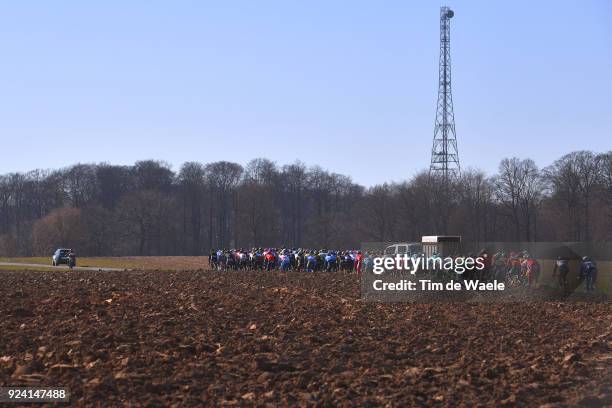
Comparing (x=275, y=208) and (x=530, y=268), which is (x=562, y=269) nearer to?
(x=530, y=268)

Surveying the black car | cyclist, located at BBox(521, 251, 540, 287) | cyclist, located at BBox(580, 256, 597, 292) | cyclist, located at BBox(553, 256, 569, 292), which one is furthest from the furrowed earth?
the black car

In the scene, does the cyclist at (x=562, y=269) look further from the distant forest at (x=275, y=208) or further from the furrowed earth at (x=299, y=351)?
the distant forest at (x=275, y=208)

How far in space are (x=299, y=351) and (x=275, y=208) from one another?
11318cm

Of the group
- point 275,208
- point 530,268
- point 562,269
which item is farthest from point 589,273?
point 275,208

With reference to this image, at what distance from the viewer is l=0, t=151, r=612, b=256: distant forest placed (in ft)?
315

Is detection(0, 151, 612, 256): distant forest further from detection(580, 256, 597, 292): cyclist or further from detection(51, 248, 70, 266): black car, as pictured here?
detection(580, 256, 597, 292): cyclist

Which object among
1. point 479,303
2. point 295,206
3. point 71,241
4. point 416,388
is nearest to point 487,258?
point 479,303

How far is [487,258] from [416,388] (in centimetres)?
1414

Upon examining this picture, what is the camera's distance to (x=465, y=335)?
19.1 metres

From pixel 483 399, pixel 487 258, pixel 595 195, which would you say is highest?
pixel 595 195

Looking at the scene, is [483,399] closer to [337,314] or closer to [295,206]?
[337,314]

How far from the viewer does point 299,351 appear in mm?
16328

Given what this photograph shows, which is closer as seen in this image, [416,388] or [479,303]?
[416,388]

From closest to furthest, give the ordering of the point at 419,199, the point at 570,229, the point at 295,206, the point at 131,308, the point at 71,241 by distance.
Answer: the point at 131,308 → the point at 570,229 → the point at 419,199 → the point at 71,241 → the point at 295,206
